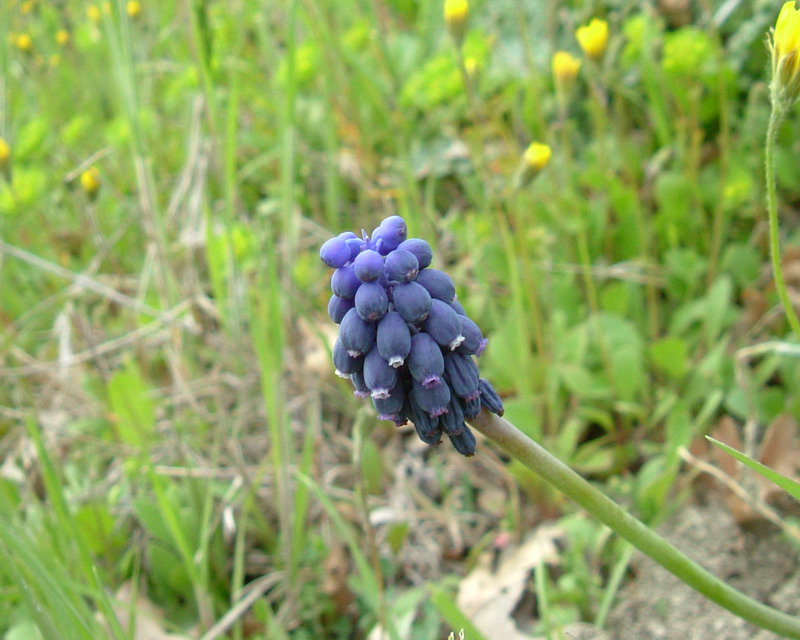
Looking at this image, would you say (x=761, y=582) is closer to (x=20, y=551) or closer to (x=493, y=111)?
(x=20, y=551)

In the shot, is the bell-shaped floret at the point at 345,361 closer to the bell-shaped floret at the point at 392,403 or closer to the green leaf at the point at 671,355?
the bell-shaped floret at the point at 392,403

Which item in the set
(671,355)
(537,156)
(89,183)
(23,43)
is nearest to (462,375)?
(537,156)

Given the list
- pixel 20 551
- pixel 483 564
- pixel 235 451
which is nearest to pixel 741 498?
pixel 483 564

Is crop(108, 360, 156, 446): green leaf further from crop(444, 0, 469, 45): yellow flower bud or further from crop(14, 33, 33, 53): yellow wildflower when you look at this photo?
crop(14, 33, 33, 53): yellow wildflower

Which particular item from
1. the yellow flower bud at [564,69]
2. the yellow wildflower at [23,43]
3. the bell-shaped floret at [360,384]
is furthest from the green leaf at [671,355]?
the yellow wildflower at [23,43]

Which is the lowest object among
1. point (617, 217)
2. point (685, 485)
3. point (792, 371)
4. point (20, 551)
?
point (685, 485)

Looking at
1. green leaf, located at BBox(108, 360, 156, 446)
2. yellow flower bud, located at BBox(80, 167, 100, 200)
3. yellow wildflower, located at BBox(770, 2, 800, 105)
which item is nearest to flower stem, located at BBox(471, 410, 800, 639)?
yellow wildflower, located at BBox(770, 2, 800, 105)

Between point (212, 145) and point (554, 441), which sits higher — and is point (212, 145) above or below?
above
